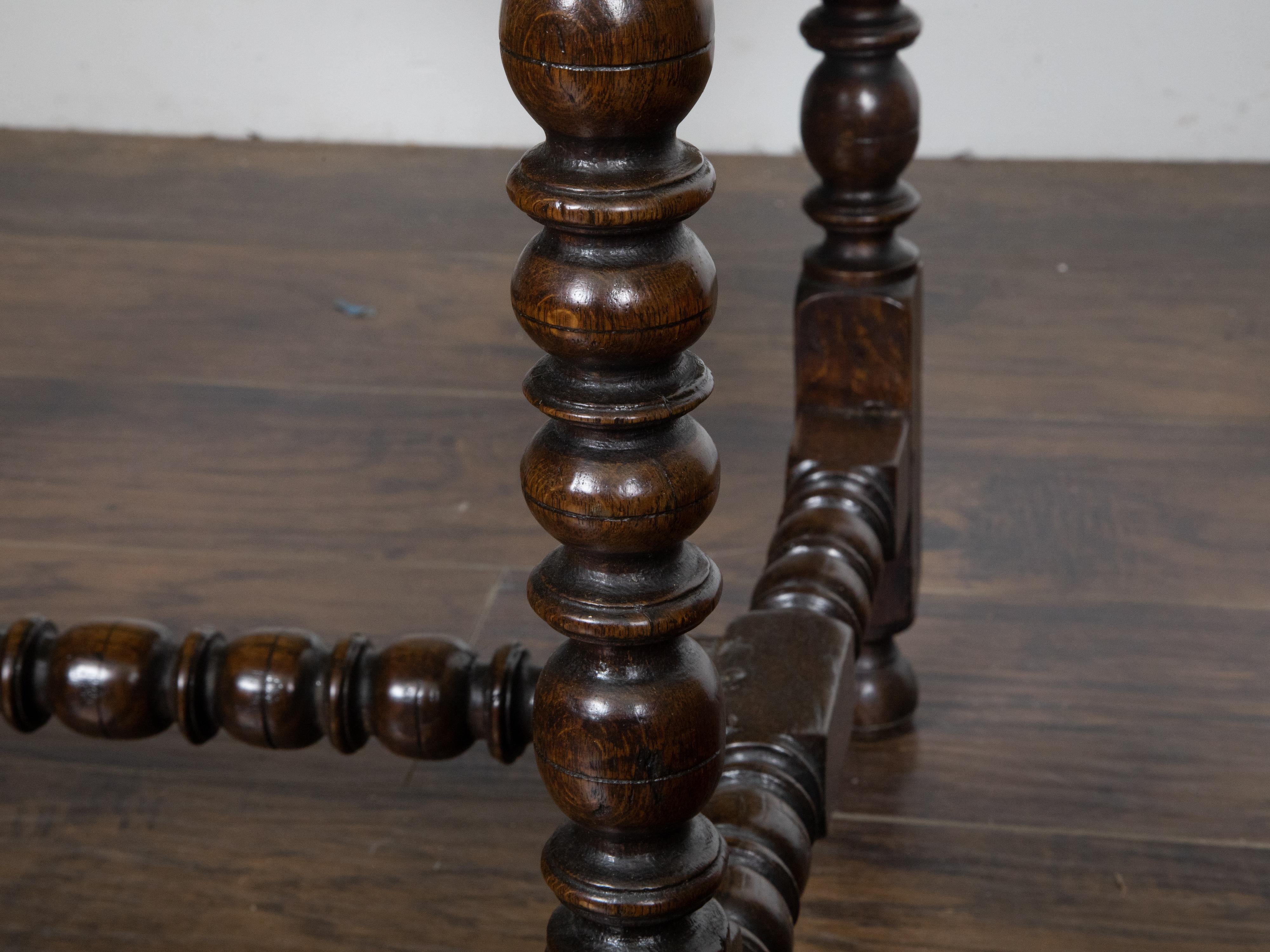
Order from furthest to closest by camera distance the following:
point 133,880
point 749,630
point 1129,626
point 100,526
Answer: point 100,526
point 1129,626
point 133,880
point 749,630

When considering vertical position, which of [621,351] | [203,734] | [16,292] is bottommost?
[16,292]

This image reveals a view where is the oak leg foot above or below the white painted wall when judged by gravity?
above

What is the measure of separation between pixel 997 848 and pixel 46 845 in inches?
15.2

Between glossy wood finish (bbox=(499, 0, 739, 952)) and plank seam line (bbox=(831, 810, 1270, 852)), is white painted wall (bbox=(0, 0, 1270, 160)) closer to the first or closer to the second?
plank seam line (bbox=(831, 810, 1270, 852))

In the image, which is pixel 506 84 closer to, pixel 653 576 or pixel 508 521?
pixel 508 521

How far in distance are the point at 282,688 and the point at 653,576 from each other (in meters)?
0.24

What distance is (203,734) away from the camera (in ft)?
1.81

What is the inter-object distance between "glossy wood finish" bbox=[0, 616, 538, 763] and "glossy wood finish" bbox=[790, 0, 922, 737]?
0.19 m

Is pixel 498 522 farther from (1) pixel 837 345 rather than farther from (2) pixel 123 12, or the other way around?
(2) pixel 123 12

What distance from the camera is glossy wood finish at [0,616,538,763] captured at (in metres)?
0.52

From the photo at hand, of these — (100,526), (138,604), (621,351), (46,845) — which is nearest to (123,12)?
(100,526)

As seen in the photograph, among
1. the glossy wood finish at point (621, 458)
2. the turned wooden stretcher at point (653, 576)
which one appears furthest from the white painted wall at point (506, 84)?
the glossy wood finish at point (621, 458)

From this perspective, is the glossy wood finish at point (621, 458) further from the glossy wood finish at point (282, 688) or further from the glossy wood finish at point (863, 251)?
the glossy wood finish at point (863, 251)

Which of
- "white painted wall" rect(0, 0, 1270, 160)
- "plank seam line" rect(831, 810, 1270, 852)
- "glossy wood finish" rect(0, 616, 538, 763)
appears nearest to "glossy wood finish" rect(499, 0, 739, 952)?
"glossy wood finish" rect(0, 616, 538, 763)
